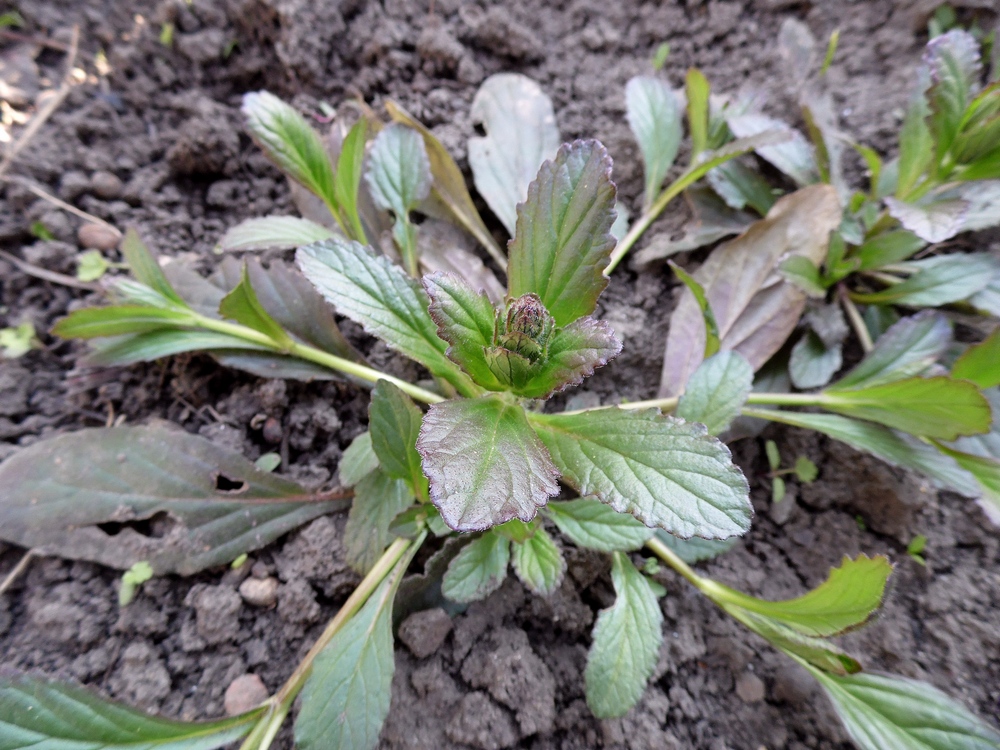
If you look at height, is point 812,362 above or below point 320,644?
above

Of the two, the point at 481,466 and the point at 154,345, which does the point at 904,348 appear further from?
the point at 154,345

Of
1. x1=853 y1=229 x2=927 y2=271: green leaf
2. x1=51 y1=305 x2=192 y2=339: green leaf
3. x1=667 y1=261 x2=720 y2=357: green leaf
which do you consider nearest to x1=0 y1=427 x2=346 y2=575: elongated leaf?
x1=51 y1=305 x2=192 y2=339: green leaf

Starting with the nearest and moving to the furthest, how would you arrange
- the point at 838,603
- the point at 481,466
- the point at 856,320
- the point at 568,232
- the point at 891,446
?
1. the point at 481,466
2. the point at 568,232
3. the point at 838,603
4. the point at 891,446
5. the point at 856,320

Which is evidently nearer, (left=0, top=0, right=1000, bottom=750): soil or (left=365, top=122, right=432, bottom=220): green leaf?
(left=0, top=0, right=1000, bottom=750): soil

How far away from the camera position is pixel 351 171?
1409 mm

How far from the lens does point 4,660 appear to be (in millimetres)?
1188

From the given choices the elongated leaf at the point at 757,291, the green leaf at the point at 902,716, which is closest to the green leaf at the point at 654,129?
the elongated leaf at the point at 757,291

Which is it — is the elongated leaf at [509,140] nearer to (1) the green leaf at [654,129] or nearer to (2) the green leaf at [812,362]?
(1) the green leaf at [654,129]

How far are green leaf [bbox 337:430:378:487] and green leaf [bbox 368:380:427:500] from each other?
0.55 feet

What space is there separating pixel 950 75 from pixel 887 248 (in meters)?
0.42

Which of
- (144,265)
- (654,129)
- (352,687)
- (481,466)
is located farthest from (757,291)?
(144,265)

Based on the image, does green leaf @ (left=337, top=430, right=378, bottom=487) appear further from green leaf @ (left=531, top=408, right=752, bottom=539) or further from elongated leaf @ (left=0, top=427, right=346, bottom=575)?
green leaf @ (left=531, top=408, right=752, bottom=539)

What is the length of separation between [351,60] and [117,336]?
3.91 feet

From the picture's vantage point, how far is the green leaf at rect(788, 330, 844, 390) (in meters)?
1.53
